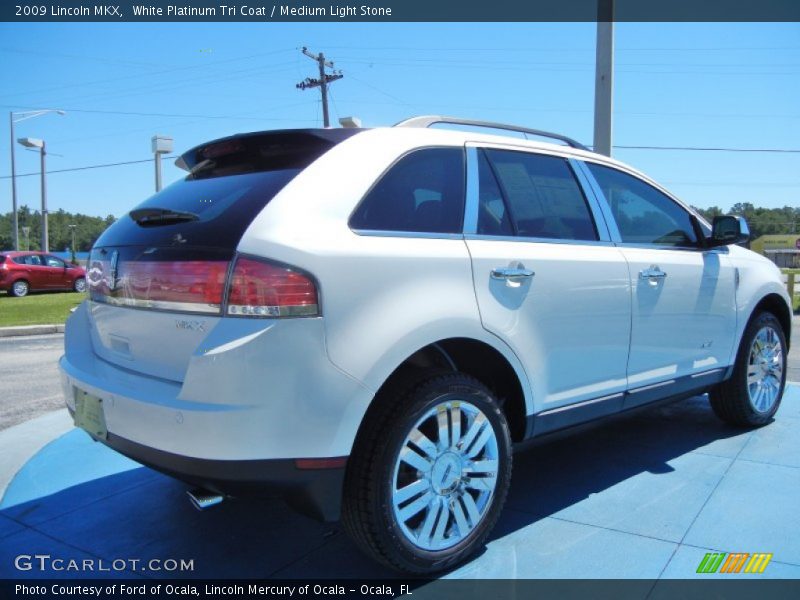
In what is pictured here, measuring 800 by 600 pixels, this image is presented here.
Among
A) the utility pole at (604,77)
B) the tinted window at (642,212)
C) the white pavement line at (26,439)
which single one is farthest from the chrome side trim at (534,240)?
the utility pole at (604,77)

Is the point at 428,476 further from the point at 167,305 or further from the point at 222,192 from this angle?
the point at 222,192

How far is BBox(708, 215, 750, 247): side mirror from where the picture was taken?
4.12 meters

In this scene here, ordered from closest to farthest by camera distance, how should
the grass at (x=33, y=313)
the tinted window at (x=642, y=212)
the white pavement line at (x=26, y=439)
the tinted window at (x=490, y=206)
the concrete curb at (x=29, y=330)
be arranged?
the tinted window at (x=490, y=206) → the tinted window at (x=642, y=212) → the white pavement line at (x=26, y=439) → the concrete curb at (x=29, y=330) → the grass at (x=33, y=313)

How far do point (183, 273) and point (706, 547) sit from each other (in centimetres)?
244

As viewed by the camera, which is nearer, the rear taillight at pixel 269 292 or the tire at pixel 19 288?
the rear taillight at pixel 269 292

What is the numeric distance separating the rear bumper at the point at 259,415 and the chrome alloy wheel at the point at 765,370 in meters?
3.35

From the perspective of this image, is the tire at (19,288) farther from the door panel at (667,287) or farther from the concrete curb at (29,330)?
the door panel at (667,287)

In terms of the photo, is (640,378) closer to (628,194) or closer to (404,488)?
(628,194)

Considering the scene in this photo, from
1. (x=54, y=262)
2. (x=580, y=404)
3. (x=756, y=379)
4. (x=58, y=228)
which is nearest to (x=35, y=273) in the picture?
(x=54, y=262)

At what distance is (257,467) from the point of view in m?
2.17

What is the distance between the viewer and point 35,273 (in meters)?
22.1

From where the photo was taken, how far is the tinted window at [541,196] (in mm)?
3076

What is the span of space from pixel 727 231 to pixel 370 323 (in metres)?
2.85

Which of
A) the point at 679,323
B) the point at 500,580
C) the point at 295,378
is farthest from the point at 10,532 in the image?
the point at 679,323
